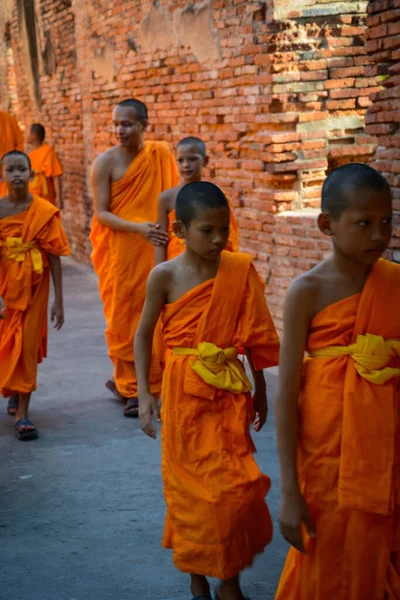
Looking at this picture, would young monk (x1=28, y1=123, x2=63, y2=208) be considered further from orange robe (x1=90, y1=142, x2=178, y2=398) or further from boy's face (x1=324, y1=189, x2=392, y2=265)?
boy's face (x1=324, y1=189, x2=392, y2=265)

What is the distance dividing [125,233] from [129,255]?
16 cm

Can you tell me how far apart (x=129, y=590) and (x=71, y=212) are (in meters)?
11.2

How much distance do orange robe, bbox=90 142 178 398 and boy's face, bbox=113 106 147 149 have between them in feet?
0.83

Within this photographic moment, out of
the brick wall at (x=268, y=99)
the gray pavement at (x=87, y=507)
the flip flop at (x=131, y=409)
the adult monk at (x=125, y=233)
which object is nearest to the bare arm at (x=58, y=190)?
the brick wall at (x=268, y=99)

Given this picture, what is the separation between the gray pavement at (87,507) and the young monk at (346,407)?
1.08 metres

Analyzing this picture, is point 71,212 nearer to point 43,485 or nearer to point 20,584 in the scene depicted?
point 43,485

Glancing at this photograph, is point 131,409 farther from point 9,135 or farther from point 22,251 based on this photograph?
point 9,135

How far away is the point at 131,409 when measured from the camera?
21.4ft

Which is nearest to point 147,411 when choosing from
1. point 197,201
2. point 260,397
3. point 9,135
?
point 260,397

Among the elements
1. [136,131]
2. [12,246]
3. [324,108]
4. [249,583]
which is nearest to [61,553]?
[249,583]

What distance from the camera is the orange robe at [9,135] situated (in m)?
11.9

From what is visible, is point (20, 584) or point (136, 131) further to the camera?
point (136, 131)

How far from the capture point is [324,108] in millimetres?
7836

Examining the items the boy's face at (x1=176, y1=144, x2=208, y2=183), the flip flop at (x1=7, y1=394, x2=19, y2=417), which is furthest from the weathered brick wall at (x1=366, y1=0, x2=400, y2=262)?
the flip flop at (x1=7, y1=394, x2=19, y2=417)
